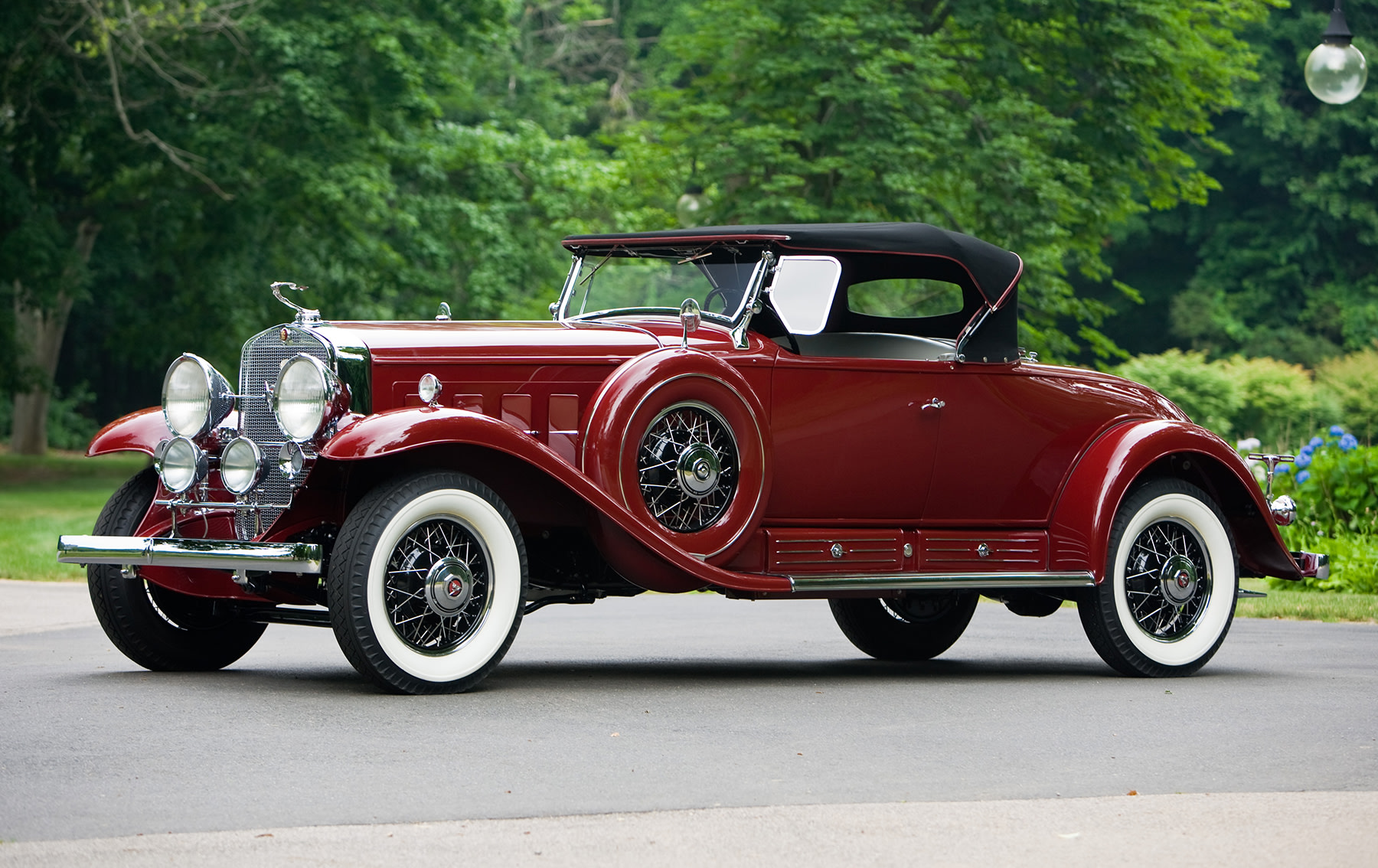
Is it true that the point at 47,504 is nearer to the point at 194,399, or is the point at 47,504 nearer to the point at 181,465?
the point at 194,399

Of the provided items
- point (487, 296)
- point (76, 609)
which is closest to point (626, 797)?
point (76, 609)

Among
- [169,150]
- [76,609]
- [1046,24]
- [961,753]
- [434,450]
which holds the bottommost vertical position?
[76,609]

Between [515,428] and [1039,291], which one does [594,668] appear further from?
[1039,291]

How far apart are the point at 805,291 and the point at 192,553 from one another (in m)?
2.94

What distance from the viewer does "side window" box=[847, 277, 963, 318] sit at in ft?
42.0

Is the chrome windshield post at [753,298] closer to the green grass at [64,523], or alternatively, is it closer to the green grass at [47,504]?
the green grass at [47,504]

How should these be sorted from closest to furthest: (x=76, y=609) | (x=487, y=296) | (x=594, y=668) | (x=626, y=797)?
(x=626, y=797) < (x=594, y=668) < (x=76, y=609) < (x=487, y=296)

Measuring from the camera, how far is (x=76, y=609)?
10.9 m

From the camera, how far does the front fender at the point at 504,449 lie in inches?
249

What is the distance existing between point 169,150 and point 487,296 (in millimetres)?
7603

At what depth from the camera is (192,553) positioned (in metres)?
6.51

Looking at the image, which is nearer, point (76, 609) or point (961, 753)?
point (961, 753)

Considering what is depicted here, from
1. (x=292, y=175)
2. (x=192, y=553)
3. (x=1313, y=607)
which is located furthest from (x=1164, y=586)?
(x=292, y=175)

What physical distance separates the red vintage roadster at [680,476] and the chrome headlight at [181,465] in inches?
0.7
